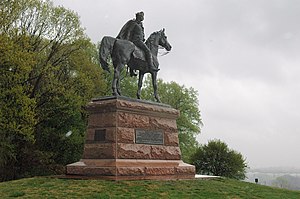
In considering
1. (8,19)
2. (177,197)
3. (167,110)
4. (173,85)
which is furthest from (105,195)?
(173,85)

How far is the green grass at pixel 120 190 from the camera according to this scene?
8812 mm

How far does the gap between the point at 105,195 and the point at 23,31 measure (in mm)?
14723

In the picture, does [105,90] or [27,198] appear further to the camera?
[105,90]

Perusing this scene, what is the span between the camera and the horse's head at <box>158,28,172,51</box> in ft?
48.6

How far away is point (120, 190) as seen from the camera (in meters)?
9.28

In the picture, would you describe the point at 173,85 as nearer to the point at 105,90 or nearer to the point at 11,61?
the point at 105,90

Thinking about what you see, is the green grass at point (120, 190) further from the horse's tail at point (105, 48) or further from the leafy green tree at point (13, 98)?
the leafy green tree at point (13, 98)

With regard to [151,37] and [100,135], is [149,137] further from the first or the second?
[151,37]

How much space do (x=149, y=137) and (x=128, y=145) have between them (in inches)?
40.2

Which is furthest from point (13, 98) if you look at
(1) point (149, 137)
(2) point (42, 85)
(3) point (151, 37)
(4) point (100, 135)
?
(1) point (149, 137)

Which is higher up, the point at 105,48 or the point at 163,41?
the point at 163,41

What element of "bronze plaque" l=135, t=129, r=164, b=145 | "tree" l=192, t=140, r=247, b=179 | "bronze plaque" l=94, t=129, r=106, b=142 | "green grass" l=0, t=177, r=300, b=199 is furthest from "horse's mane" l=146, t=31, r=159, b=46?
"tree" l=192, t=140, r=247, b=179

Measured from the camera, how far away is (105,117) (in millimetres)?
11883

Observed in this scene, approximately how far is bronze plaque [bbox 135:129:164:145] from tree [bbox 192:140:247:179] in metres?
11.9
